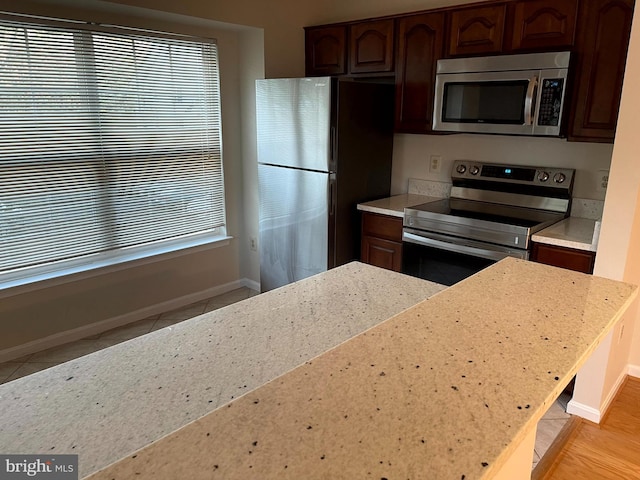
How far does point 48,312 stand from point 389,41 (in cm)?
290

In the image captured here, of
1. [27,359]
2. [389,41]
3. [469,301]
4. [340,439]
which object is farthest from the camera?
[389,41]

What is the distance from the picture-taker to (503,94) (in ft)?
8.89

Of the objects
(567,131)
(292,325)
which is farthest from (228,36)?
(292,325)

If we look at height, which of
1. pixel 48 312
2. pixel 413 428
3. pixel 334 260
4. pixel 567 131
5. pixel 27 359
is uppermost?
pixel 567 131

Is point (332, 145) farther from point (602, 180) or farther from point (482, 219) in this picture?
point (602, 180)

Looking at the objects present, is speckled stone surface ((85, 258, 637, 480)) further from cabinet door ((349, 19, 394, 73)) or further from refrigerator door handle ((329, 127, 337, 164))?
cabinet door ((349, 19, 394, 73))

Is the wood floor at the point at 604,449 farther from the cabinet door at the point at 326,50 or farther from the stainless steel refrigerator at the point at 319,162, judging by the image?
the cabinet door at the point at 326,50

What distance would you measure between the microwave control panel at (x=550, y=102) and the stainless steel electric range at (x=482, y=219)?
446mm

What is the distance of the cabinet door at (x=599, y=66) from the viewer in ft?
7.61

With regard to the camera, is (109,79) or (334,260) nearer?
(109,79)

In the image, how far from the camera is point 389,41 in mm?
3223

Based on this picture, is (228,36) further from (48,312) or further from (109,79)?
(48,312)

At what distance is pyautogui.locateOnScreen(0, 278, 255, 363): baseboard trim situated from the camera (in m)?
2.99

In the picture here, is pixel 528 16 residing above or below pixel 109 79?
above
